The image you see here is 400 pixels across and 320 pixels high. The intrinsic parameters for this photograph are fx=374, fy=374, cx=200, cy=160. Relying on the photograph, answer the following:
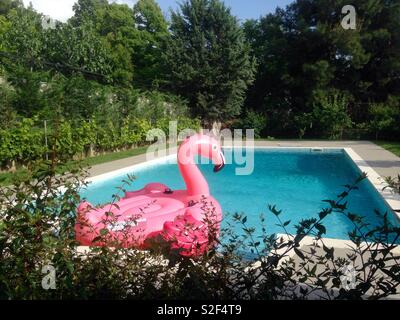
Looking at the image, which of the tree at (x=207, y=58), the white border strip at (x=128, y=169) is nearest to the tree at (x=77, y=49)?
the tree at (x=207, y=58)

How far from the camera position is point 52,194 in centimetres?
200

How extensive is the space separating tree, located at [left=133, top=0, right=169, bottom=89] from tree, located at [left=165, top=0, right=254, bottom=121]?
6.09 m

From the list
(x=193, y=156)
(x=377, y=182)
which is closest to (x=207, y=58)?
(x=377, y=182)

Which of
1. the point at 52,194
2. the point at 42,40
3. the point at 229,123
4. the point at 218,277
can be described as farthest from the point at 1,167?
the point at 42,40

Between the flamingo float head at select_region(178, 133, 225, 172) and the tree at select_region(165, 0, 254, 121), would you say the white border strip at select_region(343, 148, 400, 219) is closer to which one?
the flamingo float head at select_region(178, 133, 225, 172)

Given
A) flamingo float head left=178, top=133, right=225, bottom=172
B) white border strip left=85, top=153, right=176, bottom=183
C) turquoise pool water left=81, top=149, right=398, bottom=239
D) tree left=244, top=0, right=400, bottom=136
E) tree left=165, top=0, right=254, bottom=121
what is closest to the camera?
flamingo float head left=178, top=133, right=225, bottom=172

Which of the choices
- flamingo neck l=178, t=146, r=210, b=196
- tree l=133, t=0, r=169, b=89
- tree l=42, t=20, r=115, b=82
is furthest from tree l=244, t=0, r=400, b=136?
flamingo neck l=178, t=146, r=210, b=196

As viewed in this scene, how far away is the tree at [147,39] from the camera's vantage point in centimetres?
2972

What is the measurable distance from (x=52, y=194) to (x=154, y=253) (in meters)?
0.63

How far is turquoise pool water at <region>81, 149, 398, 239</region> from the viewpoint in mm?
7836

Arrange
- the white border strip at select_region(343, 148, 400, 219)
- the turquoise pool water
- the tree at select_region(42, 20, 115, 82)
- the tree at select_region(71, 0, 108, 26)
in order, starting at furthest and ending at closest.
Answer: the tree at select_region(71, 0, 108, 26) < the tree at select_region(42, 20, 115, 82) < the turquoise pool water < the white border strip at select_region(343, 148, 400, 219)

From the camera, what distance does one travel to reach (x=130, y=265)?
1.98 metres

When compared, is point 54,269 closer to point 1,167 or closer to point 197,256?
point 197,256

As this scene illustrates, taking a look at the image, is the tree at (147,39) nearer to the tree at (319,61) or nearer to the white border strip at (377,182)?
the tree at (319,61)
